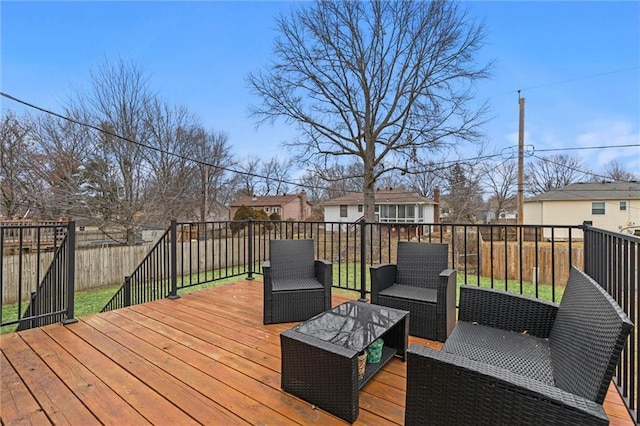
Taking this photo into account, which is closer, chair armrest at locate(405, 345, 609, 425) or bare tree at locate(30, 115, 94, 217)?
chair armrest at locate(405, 345, 609, 425)

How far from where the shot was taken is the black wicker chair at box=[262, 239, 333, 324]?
303 cm

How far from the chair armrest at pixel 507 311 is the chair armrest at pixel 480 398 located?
0.99 metres

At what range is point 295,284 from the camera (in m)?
3.19

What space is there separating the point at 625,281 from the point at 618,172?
102 feet

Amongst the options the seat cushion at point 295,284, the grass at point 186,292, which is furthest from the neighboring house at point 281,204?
the seat cushion at point 295,284

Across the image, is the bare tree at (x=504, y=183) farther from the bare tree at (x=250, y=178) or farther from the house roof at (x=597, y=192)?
the bare tree at (x=250, y=178)

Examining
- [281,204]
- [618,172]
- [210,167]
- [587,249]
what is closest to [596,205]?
[618,172]

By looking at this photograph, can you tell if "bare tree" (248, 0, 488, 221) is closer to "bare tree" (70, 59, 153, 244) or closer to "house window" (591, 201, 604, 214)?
"bare tree" (70, 59, 153, 244)

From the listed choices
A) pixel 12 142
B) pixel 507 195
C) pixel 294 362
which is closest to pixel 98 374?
pixel 294 362

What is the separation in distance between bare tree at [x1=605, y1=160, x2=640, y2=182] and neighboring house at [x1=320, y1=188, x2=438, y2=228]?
13613mm

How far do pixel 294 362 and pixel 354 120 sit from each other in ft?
43.9

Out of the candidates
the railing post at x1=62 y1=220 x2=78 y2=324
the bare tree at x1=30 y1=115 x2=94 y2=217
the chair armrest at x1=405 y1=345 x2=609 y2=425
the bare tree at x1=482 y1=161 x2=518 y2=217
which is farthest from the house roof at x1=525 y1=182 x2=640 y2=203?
the bare tree at x1=30 y1=115 x2=94 y2=217

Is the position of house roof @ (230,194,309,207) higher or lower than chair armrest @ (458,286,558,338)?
higher

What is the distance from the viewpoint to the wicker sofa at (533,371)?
1.04 meters
